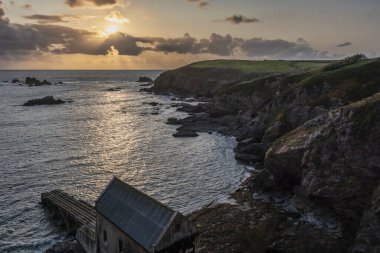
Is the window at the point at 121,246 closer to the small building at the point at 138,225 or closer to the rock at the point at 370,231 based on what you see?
the small building at the point at 138,225

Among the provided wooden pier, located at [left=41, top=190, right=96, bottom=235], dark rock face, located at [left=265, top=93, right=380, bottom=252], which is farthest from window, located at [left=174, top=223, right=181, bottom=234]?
dark rock face, located at [left=265, top=93, right=380, bottom=252]

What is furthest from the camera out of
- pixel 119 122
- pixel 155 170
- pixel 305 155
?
pixel 119 122

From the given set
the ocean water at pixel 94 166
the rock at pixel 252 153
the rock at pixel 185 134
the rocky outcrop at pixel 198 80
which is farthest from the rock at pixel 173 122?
the rocky outcrop at pixel 198 80

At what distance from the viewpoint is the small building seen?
24.6 meters

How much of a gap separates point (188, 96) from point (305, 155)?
11745cm

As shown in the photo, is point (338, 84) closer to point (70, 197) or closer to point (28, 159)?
point (70, 197)

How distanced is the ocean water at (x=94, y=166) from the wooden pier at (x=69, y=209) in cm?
104

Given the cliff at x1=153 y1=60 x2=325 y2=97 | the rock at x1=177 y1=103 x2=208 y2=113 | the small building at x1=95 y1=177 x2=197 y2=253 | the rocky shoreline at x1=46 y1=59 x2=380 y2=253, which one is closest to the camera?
the small building at x1=95 y1=177 x2=197 y2=253

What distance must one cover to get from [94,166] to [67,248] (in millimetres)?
26094

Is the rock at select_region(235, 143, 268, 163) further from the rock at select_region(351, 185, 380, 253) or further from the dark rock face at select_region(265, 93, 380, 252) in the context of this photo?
the rock at select_region(351, 185, 380, 253)

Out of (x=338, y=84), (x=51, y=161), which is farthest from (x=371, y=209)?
(x=51, y=161)

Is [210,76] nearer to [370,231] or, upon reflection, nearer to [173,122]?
[173,122]

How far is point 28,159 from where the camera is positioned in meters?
62.5

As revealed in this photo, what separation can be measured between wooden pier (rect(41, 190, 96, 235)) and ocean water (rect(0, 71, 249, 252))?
1038mm
